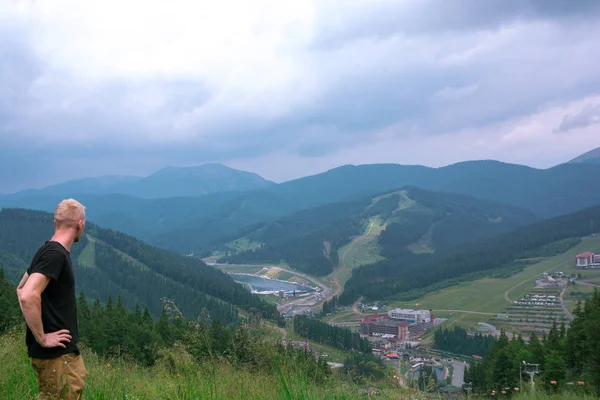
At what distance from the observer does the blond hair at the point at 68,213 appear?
3.41 metres

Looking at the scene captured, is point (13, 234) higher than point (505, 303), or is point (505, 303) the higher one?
point (13, 234)

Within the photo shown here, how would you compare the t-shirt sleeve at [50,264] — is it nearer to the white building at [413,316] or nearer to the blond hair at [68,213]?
the blond hair at [68,213]

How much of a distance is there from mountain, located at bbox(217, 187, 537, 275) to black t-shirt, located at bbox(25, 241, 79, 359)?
347 ft

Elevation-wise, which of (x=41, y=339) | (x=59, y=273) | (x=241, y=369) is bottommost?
(x=241, y=369)

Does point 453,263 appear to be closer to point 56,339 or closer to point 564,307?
point 564,307

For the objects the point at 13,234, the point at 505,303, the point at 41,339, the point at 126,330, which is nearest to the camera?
the point at 41,339

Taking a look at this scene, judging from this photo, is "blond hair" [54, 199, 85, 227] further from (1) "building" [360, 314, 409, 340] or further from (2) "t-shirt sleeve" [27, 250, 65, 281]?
(1) "building" [360, 314, 409, 340]

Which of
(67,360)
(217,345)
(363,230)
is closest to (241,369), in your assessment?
(67,360)

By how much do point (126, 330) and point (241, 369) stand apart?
11817 mm

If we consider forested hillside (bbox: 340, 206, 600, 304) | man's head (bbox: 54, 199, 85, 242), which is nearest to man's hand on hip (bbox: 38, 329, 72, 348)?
man's head (bbox: 54, 199, 85, 242)

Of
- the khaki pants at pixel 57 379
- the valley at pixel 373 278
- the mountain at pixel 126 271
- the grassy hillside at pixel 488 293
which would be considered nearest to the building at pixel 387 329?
the valley at pixel 373 278

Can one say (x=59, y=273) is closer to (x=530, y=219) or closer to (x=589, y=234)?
(x=589, y=234)

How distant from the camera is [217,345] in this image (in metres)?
10.2

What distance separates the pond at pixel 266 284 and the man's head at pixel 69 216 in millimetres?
79329
